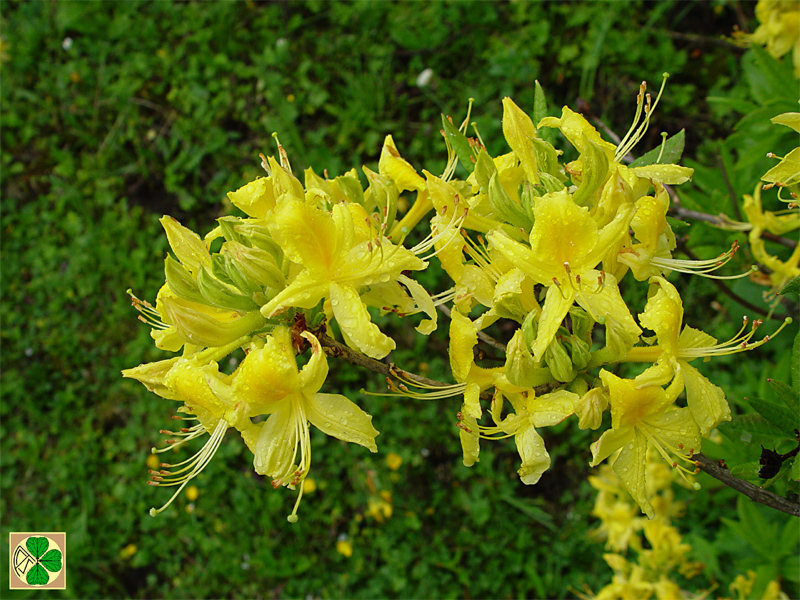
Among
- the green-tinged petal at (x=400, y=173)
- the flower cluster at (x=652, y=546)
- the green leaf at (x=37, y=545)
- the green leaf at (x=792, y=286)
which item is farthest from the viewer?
the green leaf at (x=37, y=545)

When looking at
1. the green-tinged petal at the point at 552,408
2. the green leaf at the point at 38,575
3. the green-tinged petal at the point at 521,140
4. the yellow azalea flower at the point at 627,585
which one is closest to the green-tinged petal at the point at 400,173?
the green-tinged petal at the point at 521,140

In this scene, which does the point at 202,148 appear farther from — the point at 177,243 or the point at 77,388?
the point at 177,243

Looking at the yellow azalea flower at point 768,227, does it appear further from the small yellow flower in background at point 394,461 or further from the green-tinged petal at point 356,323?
the small yellow flower in background at point 394,461

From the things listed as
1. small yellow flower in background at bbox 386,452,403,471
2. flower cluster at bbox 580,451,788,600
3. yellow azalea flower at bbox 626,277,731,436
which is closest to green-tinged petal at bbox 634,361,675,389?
yellow azalea flower at bbox 626,277,731,436

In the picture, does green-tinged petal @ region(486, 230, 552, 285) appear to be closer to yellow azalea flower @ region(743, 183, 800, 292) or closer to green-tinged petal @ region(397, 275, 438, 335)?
green-tinged petal @ region(397, 275, 438, 335)

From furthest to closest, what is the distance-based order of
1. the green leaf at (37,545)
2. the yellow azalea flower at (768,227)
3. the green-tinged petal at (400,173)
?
the green leaf at (37,545) → the yellow azalea flower at (768,227) → the green-tinged petal at (400,173)

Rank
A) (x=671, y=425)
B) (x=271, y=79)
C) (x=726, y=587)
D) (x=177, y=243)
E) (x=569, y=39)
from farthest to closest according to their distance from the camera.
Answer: (x=271, y=79) < (x=569, y=39) < (x=726, y=587) < (x=177, y=243) < (x=671, y=425)

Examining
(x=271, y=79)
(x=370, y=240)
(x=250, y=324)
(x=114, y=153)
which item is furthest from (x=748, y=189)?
(x=114, y=153)

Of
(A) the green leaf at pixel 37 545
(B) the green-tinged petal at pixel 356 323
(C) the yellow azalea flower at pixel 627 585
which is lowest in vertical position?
(A) the green leaf at pixel 37 545
